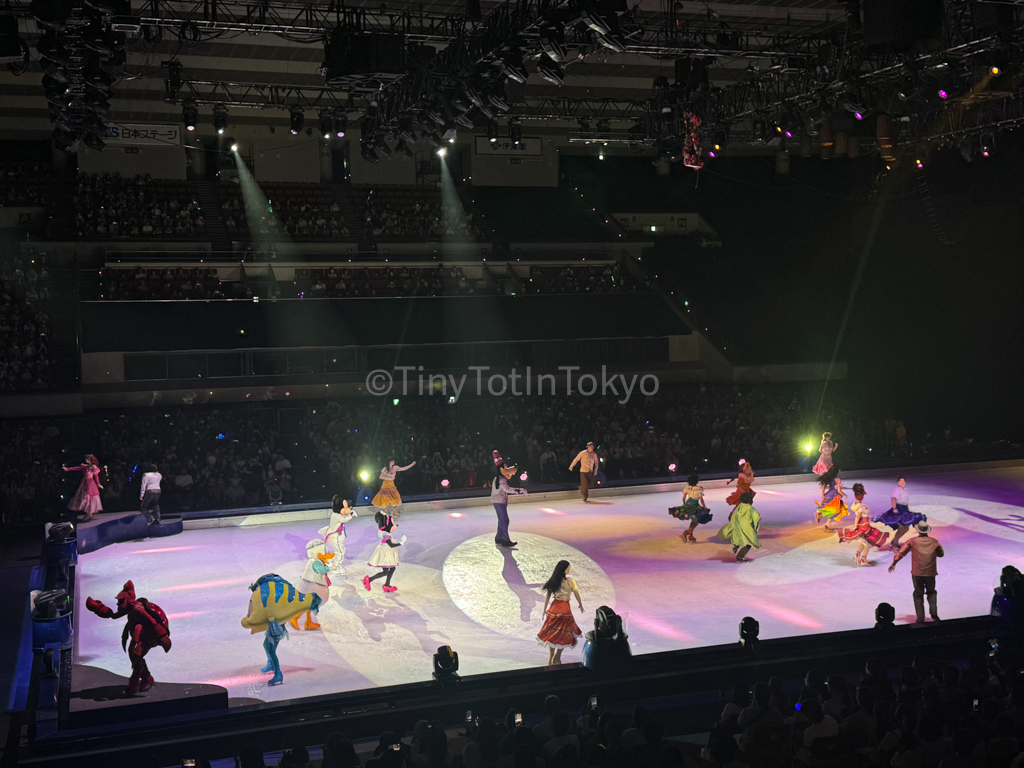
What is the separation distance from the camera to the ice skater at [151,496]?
55.4 feet

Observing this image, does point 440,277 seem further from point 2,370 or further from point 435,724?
point 435,724

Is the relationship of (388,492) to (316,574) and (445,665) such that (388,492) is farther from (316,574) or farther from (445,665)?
(445,665)

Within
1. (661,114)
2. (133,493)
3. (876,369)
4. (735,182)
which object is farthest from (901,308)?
(133,493)

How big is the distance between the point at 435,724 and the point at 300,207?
26018 mm

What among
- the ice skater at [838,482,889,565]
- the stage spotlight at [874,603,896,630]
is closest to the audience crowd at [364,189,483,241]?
the ice skater at [838,482,889,565]

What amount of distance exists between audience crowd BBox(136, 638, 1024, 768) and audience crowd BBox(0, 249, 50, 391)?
762 inches

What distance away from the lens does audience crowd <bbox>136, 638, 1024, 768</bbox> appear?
21.2ft

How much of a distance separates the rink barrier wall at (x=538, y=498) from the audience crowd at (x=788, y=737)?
28.9ft

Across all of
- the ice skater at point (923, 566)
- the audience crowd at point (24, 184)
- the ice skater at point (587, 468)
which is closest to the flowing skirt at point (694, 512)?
the ice skater at point (587, 468)

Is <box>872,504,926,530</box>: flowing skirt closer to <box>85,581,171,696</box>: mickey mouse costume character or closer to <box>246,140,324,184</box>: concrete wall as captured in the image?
<box>85,581,171,696</box>: mickey mouse costume character

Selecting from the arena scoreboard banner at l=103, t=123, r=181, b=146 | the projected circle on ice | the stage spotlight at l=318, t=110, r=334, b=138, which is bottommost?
the projected circle on ice

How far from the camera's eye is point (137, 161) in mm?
30516

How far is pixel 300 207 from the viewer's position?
30.9 meters

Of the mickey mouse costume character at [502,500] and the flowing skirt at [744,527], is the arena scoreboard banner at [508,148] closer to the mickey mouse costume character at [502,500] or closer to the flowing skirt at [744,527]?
the mickey mouse costume character at [502,500]
